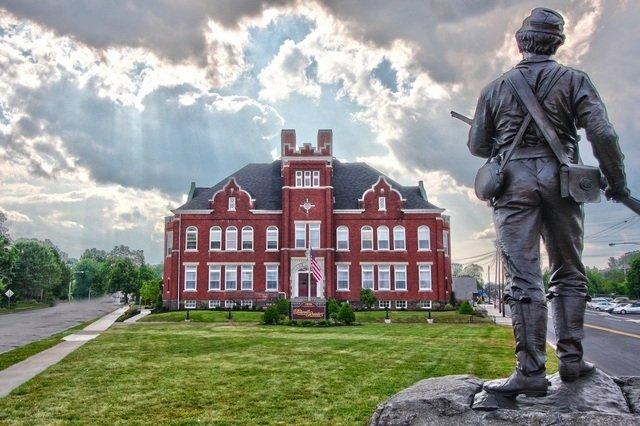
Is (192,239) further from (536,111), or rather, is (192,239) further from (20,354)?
(536,111)

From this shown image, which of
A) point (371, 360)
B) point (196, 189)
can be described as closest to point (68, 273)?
point (196, 189)

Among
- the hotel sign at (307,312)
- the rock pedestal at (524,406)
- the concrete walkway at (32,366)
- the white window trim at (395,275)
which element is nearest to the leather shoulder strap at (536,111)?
the rock pedestal at (524,406)

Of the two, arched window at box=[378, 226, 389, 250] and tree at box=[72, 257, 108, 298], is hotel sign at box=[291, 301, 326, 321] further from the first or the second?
tree at box=[72, 257, 108, 298]

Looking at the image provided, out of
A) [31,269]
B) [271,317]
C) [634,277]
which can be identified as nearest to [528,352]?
[271,317]

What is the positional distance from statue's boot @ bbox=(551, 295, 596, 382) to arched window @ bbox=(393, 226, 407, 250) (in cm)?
4634

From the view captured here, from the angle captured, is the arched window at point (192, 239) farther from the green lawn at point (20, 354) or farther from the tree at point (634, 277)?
the tree at point (634, 277)

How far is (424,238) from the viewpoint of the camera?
51562mm

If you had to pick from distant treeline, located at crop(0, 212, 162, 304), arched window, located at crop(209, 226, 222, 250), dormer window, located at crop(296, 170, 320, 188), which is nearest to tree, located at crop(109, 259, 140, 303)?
distant treeline, located at crop(0, 212, 162, 304)

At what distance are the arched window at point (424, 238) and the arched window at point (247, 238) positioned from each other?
616 inches

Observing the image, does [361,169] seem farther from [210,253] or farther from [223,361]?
[223,361]

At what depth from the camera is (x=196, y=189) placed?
57.8 m

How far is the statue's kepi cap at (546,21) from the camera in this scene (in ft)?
18.6

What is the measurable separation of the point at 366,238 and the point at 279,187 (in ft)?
32.8

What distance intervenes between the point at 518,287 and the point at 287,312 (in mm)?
31382
